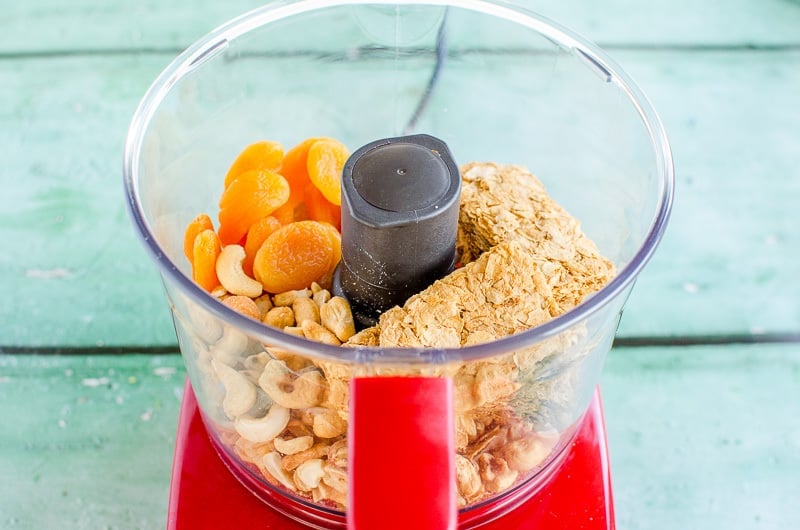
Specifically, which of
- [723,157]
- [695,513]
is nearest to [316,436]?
[695,513]

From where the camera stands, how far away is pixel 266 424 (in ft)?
1.58

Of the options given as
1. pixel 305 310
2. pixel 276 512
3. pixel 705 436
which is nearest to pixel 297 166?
pixel 305 310

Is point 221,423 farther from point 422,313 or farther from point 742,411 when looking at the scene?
point 742,411

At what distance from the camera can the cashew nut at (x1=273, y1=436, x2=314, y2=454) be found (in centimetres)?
48

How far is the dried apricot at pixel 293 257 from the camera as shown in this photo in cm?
53

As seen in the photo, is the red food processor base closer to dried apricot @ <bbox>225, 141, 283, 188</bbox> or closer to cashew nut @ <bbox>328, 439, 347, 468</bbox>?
cashew nut @ <bbox>328, 439, 347, 468</bbox>

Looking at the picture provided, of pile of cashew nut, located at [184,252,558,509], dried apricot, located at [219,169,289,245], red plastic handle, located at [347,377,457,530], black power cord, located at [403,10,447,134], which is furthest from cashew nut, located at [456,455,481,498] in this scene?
black power cord, located at [403,10,447,134]

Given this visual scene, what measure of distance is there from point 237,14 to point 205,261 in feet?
1.67

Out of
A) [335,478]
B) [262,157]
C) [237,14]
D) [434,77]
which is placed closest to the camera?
[335,478]

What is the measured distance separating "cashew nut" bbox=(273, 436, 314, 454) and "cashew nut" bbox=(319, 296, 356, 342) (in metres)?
0.06

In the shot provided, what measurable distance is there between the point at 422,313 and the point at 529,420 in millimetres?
98

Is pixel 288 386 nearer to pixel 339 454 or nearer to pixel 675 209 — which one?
pixel 339 454

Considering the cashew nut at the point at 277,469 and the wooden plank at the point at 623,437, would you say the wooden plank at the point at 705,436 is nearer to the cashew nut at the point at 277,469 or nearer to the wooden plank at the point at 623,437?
→ the wooden plank at the point at 623,437

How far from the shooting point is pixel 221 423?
528 millimetres
